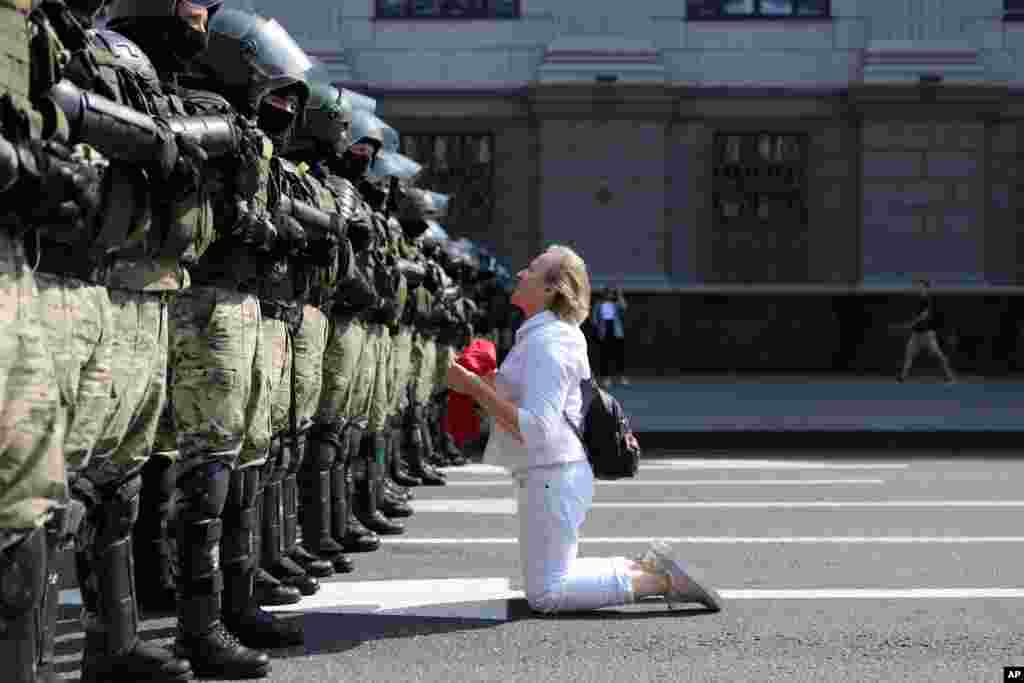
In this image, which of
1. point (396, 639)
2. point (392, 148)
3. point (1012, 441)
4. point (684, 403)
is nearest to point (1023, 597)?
point (396, 639)

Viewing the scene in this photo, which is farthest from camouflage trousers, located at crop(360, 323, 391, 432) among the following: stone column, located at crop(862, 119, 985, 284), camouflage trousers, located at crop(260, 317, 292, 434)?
stone column, located at crop(862, 119, 985, 284)

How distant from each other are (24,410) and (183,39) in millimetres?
2263

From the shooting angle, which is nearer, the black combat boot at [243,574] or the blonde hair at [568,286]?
the black combat boot at [243,574]

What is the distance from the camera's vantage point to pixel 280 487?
7227mm

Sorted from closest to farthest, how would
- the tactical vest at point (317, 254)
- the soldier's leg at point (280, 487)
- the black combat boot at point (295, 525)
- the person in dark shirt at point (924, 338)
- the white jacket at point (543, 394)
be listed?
1. the soldier's leg at point (280, 487)
2. the white jacket at point (543, 394)
3. the tactical vest at point (317, 254)
4. the black combat boot at point (295, 525)
5. the person in dark shirt at point (924, 338)

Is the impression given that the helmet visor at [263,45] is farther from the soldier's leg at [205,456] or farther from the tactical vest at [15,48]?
the tactical vest at [15,48]

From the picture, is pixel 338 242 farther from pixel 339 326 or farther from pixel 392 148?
pixel 392 148

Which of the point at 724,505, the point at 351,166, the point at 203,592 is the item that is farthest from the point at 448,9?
the point at 203,592

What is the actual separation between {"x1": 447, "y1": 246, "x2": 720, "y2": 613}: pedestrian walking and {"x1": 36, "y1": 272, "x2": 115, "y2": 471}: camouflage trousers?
247 cm

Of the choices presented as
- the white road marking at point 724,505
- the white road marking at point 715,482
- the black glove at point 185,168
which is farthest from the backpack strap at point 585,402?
the white road marking at point 715,482

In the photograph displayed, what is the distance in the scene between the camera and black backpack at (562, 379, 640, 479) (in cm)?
693

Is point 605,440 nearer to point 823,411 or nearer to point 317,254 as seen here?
point 317,254

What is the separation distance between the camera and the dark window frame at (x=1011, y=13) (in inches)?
1195

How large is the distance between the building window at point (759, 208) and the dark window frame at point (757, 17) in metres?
1.95
